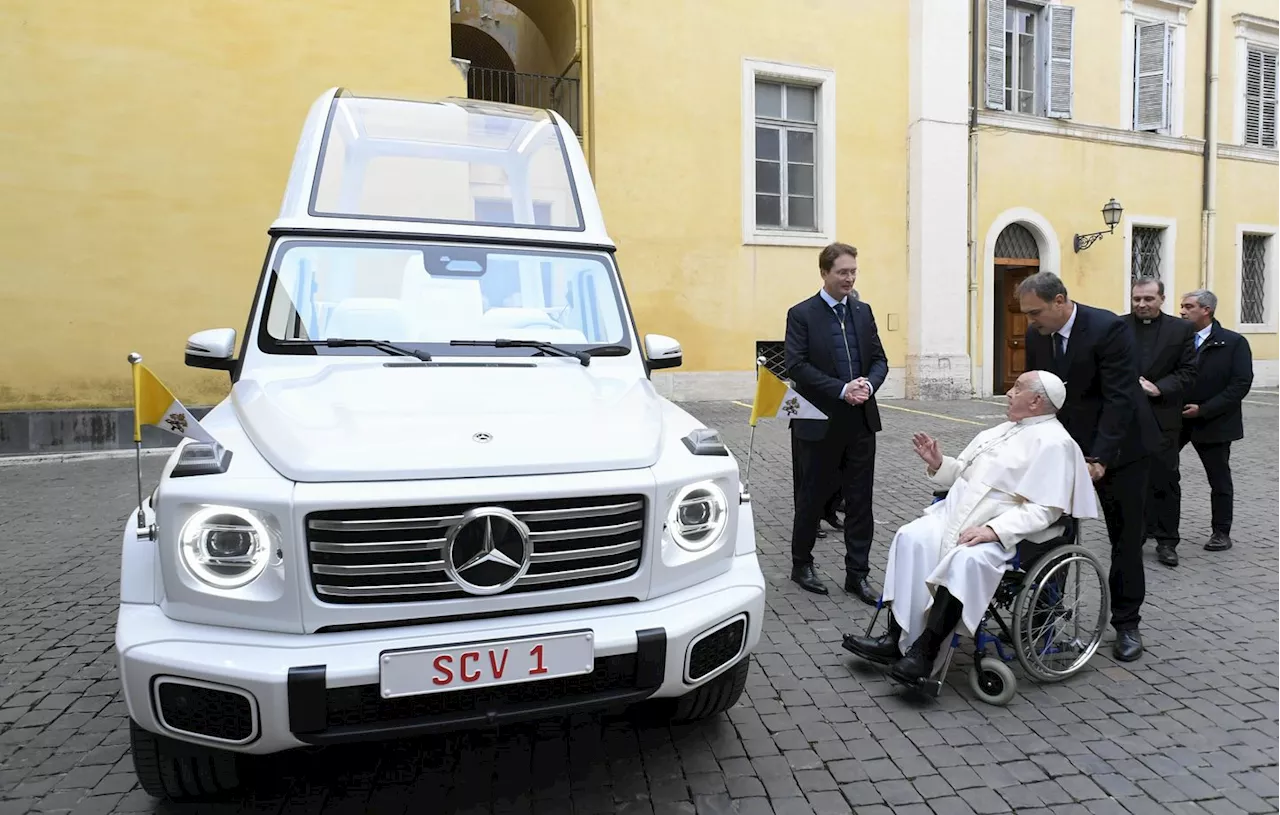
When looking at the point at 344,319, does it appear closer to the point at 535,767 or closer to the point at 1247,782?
the point at 535,767

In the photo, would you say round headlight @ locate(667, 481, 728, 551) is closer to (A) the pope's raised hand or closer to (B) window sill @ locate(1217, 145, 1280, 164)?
(A) the pope's raised hand

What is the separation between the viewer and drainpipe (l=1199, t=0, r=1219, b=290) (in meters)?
18.2

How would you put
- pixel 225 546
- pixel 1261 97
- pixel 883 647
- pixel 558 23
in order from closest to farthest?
pixel 225 546 < pixel 883 647 < pixel 558 23 < pixel 1261 97

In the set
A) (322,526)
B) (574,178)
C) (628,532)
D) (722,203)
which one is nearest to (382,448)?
(322,526)

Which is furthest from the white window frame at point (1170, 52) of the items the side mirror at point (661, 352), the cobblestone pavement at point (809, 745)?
the side mirror at point (661, 352)

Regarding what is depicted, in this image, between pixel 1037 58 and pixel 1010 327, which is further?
pixel 1010 327

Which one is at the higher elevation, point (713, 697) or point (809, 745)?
point (713, 697)

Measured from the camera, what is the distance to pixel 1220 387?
5.84 metres

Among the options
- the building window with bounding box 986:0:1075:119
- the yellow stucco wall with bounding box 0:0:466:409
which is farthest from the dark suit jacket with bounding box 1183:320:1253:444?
the building window with bounding box 986:0:1075:119

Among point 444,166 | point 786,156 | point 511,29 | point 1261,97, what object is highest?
point 511,29

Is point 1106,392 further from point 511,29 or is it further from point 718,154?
point 511,29

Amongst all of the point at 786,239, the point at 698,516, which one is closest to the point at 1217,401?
the point at 698,516

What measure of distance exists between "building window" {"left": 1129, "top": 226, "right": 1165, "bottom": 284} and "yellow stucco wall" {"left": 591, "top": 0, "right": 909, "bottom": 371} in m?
6.15

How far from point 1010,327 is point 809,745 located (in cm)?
1607
